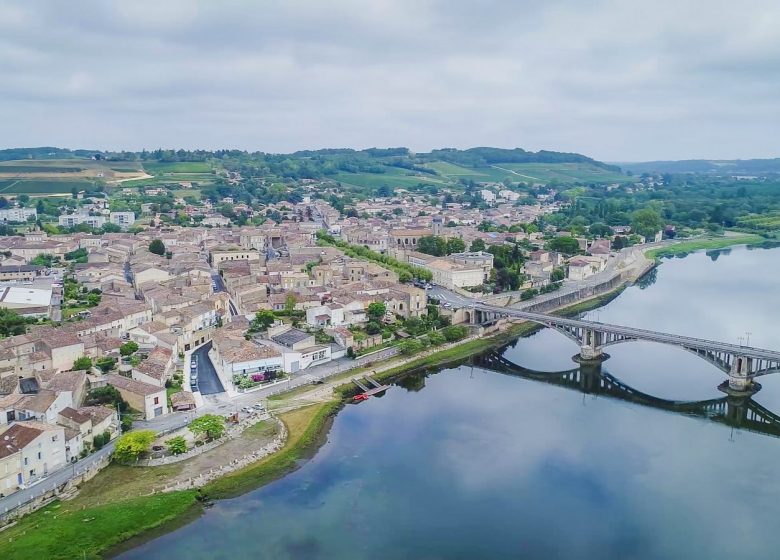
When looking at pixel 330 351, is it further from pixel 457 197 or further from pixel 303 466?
pixel 457 197

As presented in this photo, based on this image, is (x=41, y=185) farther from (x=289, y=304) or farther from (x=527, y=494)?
(x=527, y=494)

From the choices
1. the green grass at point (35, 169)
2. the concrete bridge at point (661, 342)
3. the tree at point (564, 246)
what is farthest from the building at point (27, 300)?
the green grass at point (35, 169)

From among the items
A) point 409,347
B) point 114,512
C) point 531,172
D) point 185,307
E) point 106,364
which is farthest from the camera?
point 531,172

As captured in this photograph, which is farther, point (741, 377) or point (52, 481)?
point (741, 377)

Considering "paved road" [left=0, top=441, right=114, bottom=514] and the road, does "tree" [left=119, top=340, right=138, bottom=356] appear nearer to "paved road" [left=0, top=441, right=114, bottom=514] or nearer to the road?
"paved road" [left=0, top=441, right=114, bottom=514]

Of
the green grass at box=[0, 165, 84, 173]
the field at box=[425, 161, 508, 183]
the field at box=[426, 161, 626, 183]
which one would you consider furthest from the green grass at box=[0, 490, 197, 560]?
the field at box=[426, 161, 626, 183]

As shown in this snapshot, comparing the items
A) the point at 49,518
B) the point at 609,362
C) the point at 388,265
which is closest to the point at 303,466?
the point at 49,518

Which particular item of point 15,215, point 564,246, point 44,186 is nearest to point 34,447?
point 564,246
